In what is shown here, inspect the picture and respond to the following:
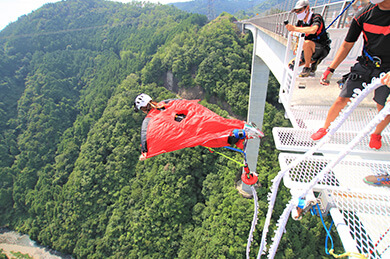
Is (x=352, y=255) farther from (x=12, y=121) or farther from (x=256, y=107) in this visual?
(x=12, y=121)

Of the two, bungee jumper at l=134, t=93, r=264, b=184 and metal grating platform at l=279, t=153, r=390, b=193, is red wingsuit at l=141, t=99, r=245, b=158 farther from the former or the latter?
metal grating platform at l=279, t=153, r=390, b=193

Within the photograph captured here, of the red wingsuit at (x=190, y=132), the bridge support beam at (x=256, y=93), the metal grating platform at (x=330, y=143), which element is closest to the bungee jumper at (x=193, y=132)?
the red wingsuit at (x=190, y=132)

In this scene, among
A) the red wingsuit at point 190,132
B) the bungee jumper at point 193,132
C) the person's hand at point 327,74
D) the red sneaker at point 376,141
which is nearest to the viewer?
the red sneaker at point 376,141

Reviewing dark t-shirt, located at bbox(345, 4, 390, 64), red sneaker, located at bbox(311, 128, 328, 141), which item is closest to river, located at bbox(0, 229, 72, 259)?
red sneaker, located at bbox(311, 128, 328, 141)

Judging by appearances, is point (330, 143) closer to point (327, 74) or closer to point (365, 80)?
point (365, 80)

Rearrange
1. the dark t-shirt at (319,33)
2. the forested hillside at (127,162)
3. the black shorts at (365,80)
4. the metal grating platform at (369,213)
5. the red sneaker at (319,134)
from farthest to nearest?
the forested hillside at (127,162), the dark t-shirt at (319,33), the red sneaker at (319,134), the black shorts at (365,80), the metal grating platform at (369,213)

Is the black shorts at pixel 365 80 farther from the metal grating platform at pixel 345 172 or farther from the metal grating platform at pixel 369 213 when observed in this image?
the metal grating platform at pixel 369 213
